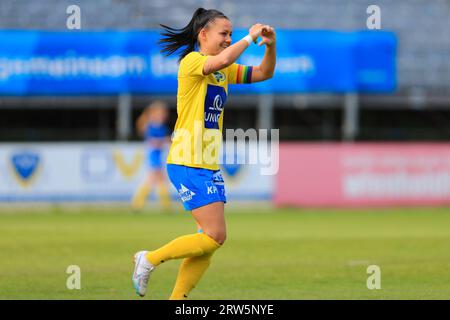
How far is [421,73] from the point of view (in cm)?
2680

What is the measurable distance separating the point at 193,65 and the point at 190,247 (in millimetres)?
1410

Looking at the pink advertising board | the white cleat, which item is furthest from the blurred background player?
the white cleat

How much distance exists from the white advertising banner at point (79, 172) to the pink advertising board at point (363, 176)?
1.28 m

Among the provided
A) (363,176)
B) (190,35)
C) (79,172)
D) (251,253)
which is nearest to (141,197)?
(79,172)

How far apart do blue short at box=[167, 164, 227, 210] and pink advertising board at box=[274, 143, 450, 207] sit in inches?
589

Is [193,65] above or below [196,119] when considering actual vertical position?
above

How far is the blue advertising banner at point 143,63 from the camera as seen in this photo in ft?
78.0

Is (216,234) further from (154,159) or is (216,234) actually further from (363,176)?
(363,176)

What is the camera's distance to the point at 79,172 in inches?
841

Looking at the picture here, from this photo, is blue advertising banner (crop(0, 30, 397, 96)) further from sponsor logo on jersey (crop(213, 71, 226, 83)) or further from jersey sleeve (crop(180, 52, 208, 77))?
jersey sleeve (crop(180, 52, 208, 77))

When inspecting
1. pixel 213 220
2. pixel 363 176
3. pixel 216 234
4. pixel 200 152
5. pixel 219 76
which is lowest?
pixel 363 176

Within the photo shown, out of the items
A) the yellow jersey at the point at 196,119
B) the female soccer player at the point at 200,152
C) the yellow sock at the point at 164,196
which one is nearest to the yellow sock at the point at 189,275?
the female soccer player at the point at 200,152

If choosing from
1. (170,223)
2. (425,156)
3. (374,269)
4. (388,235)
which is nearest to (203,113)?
(374,269)

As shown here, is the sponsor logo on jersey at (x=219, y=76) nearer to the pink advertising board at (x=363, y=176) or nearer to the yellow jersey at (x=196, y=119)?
the yellow jersey at (x=196, y=119)
